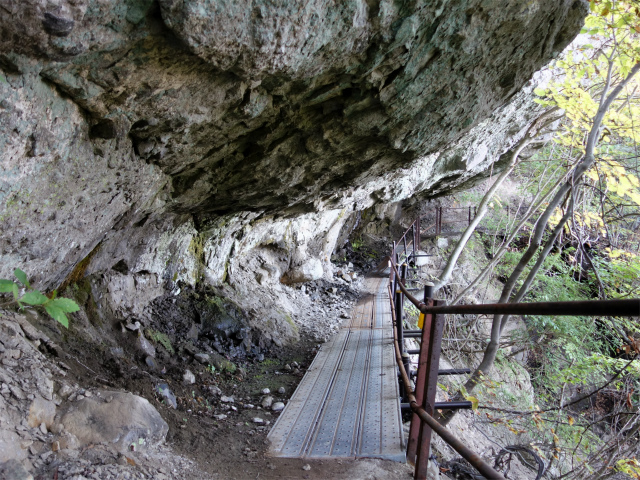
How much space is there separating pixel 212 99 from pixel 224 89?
12 centimetres

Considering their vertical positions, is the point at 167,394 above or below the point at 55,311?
below

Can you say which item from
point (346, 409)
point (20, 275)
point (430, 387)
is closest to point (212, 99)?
point (20, 275)

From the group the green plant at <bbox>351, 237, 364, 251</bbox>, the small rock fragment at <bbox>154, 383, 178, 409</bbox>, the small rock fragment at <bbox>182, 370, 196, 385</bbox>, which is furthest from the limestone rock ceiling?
the green plant at <bbox>351, 237, 364, 251</bbox>

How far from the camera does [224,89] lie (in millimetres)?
2650

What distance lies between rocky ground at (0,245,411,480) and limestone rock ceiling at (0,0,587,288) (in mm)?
730

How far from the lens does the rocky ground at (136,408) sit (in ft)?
6.47

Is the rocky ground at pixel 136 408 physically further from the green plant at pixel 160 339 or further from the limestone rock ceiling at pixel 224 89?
the limestone rock ceiling at pixel 224 89

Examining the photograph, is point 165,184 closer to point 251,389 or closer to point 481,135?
point 251,389

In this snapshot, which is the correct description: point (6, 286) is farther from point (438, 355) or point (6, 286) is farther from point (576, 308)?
point (576, 308)

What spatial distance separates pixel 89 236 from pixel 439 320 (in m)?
2.82

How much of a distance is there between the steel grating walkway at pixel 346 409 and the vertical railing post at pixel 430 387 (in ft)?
1.48

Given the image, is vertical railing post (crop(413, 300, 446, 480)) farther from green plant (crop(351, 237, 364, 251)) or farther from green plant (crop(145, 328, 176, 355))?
green plant (crop(351, 237, 364, 251))

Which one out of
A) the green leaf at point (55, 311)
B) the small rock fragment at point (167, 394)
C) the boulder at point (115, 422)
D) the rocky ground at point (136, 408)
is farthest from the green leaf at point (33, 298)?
the small rock fragment at point (167, 394)

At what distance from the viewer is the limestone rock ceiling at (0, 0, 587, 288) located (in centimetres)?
188
